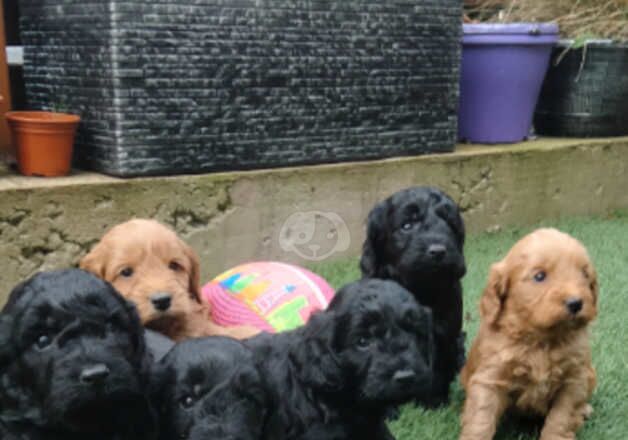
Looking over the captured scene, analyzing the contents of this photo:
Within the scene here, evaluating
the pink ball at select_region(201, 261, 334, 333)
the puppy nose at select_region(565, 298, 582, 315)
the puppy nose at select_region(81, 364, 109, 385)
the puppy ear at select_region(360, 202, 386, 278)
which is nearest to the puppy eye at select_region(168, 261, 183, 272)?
the pink ball at select_region(201, 261, 334, 333)

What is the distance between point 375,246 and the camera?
374 centimetres

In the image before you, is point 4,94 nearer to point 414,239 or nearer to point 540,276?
point 414,239

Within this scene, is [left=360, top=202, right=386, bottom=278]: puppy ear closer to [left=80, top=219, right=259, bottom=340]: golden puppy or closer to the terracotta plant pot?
[left=80, top=219, right=259, bottom=340]: golden puppy

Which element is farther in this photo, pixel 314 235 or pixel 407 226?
pixel 314 235

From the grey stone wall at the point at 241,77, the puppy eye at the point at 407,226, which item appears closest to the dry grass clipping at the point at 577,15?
the grey stone wall at the point at 241,77

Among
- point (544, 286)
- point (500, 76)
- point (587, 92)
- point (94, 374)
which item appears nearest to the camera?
point (94, 374)

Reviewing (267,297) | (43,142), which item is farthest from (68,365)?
(43,142)

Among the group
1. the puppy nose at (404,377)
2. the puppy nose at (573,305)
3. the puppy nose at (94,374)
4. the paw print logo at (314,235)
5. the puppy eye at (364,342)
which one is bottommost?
the paw print logo at (314,235)

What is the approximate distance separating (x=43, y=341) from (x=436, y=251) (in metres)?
1.65

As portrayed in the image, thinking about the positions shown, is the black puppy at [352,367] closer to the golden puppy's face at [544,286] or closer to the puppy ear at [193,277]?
the golden puppy's face at [544,286]

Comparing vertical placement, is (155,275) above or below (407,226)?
below

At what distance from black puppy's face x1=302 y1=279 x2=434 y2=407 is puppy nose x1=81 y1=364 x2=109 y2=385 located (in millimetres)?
720

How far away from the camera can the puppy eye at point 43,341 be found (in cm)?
233

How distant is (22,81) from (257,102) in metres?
1.52
